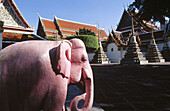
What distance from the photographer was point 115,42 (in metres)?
15.0

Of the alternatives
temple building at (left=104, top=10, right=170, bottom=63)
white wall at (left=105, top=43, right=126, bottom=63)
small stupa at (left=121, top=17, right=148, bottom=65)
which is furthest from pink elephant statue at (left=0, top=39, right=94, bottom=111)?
white wall at (left=105, top=43, right=126, bottom=63)

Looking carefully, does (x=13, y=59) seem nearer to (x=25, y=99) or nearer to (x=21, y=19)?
(x=25, y=99)

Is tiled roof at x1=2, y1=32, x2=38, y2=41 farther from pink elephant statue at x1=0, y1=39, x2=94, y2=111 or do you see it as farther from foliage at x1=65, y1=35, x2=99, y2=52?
pink elephant statue at x1=0, y1=39, x2=94, y2=111

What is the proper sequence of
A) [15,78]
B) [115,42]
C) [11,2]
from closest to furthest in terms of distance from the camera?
[15,78], [11,2], [115,42]

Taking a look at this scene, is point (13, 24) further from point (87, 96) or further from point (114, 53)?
point (114, 53)

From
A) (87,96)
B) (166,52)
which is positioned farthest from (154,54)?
(87,96)

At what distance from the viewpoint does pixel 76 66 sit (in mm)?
898

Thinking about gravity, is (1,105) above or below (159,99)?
above

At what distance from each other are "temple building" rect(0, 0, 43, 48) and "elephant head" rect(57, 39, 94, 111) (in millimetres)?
8136

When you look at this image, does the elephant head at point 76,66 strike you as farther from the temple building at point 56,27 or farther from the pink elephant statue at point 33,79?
the temple building at point 56,27

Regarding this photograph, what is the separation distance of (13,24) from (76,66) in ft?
31.6

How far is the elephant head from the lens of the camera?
806 mm

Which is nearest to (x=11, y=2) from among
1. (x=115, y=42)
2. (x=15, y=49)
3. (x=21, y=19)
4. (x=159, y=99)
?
(x=21, y=19)

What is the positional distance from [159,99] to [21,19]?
32.8ft
